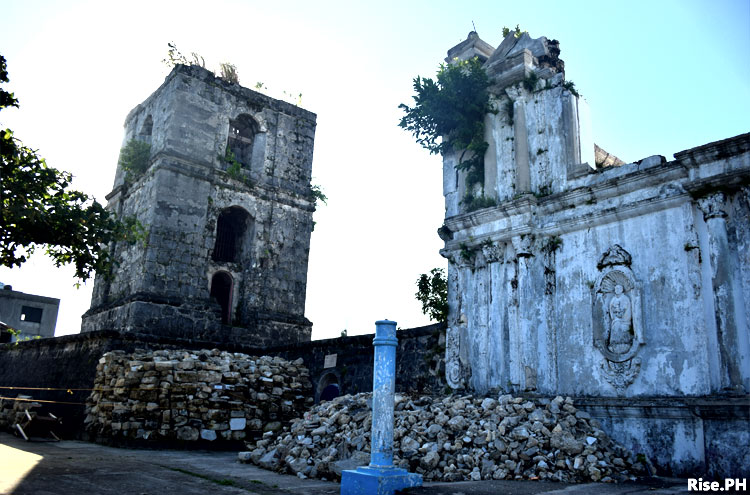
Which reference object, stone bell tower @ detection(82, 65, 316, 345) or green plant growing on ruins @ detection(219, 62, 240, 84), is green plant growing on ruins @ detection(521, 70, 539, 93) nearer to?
stone bell tower @ detection(82, 65, 316, 345)

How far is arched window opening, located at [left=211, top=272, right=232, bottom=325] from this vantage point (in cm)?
1777

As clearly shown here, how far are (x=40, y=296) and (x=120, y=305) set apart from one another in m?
28.4

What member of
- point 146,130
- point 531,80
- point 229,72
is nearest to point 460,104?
point 531,80

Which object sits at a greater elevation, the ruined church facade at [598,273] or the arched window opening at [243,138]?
the arched window opening at [243,138]

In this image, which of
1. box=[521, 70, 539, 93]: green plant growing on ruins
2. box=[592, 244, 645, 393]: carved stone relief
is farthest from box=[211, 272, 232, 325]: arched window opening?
box=[592, 244, 645, 393]: carved stone relief

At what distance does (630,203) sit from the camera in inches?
336

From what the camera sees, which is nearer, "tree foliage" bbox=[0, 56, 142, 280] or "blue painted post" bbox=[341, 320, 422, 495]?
"blue painted post" bbox=[341, 320, 422, 495]

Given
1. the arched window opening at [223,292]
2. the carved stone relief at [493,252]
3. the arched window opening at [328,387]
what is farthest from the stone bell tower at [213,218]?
the carved stone relief at [493,252]

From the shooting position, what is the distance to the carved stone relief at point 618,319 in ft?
26.7

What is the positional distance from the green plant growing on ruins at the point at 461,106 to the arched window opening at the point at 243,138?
942 cm

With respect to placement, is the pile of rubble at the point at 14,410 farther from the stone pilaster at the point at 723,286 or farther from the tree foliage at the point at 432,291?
the stone pilaster at the point at 723,286

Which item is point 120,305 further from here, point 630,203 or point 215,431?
point 630,203

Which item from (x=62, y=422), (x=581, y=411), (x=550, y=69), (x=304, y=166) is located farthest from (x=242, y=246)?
(x=581, y=411)

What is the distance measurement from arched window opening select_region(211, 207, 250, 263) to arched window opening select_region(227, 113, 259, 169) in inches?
66.7
